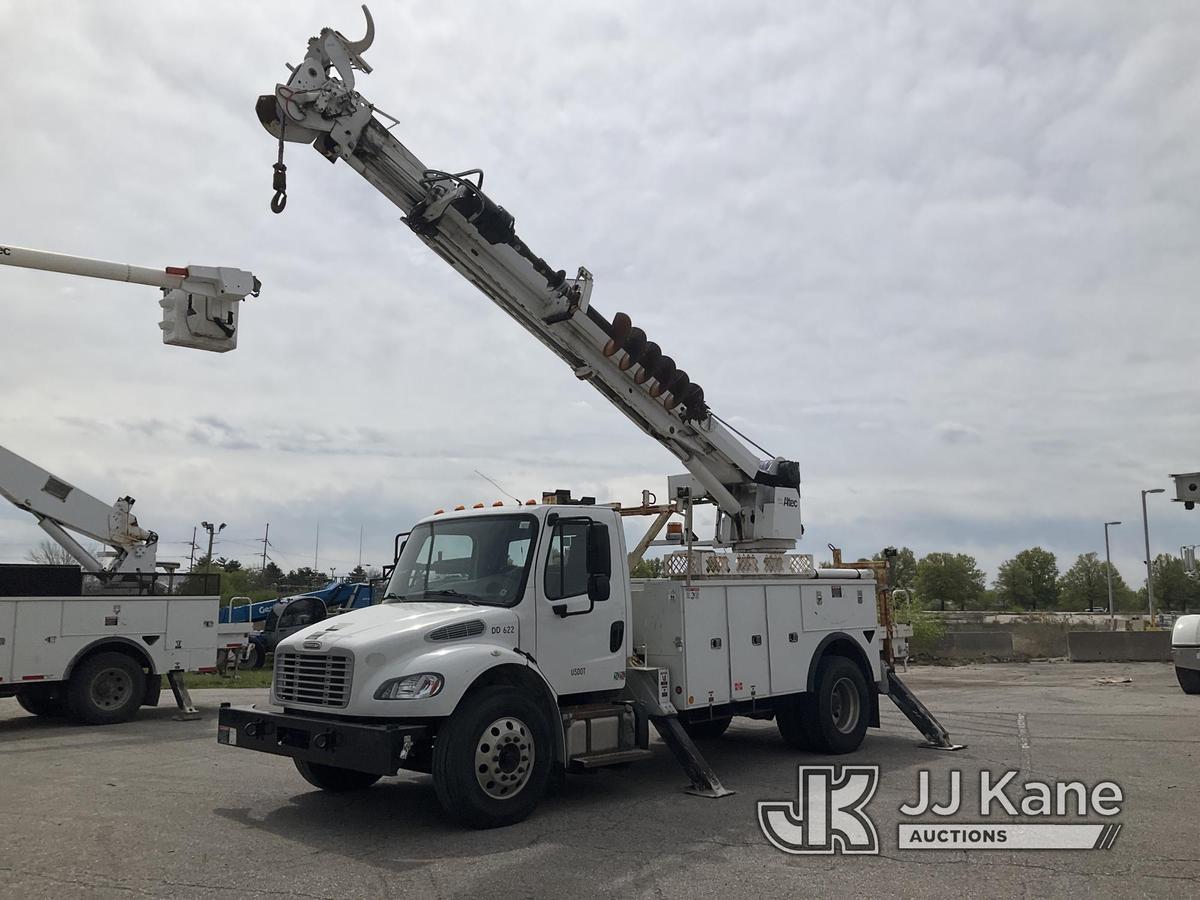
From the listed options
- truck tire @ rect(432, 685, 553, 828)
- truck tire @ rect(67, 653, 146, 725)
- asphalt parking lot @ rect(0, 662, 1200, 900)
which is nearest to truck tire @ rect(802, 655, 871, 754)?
asphalt parking lot @ rect(0, 662, 1200, 900)

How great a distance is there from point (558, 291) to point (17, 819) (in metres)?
6.94

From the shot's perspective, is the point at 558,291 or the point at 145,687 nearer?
the point at 558,291

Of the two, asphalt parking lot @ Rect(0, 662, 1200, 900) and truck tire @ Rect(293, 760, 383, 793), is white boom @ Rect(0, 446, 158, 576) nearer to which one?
asphalt parking lot @ Rect(0, 662, 1200, 900)

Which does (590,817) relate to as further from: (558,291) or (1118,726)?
(1118,726)

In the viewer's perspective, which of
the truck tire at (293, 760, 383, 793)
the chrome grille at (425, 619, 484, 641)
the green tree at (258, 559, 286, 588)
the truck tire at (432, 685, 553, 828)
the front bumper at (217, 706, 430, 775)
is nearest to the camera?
the front bumper at (217, 706, 430, 775)

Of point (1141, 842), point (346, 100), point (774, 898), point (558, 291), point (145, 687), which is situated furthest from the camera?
point (145, 687)

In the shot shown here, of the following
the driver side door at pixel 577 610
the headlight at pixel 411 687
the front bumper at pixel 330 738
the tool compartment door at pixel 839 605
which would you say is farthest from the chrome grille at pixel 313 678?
the tool compartment door at pixel 839 605

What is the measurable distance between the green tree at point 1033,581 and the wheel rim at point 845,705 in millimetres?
73319

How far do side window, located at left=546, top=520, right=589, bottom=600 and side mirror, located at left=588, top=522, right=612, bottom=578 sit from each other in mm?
70

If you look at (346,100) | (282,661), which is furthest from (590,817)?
(346,100)

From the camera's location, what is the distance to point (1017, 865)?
19.9ft

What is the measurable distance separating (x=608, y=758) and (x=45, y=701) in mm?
10215

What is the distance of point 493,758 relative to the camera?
7023 millimetres

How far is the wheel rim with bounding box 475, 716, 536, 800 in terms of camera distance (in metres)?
6.95
